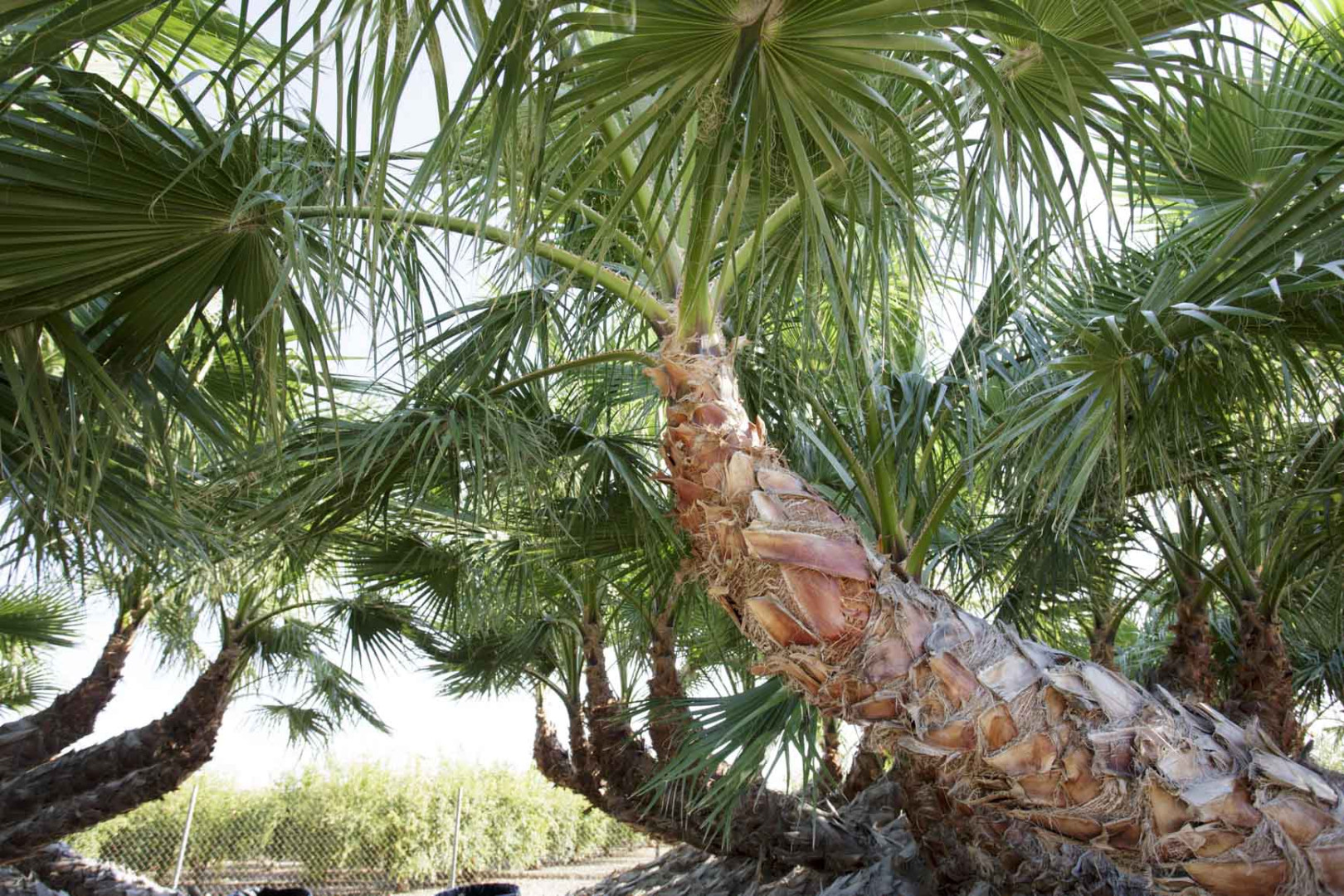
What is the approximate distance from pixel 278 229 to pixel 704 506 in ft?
4.37

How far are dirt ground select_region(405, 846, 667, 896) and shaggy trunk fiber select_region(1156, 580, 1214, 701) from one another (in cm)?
573

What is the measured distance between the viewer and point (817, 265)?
2.06m

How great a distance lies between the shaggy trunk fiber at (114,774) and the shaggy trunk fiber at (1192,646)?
5.92m

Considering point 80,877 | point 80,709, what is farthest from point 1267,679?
point 80,877

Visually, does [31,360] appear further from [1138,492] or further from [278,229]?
[1138,492]

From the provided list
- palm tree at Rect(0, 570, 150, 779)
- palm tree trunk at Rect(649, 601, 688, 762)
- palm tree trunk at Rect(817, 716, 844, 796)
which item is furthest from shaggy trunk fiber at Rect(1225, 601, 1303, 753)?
palm tree at Rect(0, 570, 150, 779)

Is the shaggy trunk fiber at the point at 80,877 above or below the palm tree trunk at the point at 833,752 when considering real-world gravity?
below

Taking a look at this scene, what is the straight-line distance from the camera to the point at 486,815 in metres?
11.0

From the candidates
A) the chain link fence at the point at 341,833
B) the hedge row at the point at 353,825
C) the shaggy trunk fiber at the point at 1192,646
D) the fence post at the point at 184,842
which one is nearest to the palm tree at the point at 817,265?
the shaggy trunk fiber at the point at 1192,646

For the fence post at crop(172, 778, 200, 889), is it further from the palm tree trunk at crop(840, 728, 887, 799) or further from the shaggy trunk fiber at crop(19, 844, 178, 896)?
the palm tree trunk at crop(840, 728, 887, 799)

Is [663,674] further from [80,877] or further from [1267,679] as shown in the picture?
[80,877]

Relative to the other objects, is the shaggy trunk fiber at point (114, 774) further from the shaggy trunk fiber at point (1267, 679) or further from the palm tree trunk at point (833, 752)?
the shaggy trunk fiber at point (1267, 679)

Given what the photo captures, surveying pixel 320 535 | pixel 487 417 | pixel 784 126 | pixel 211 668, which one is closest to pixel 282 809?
pixel 211 668

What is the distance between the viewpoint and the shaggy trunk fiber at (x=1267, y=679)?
4.60 meters
